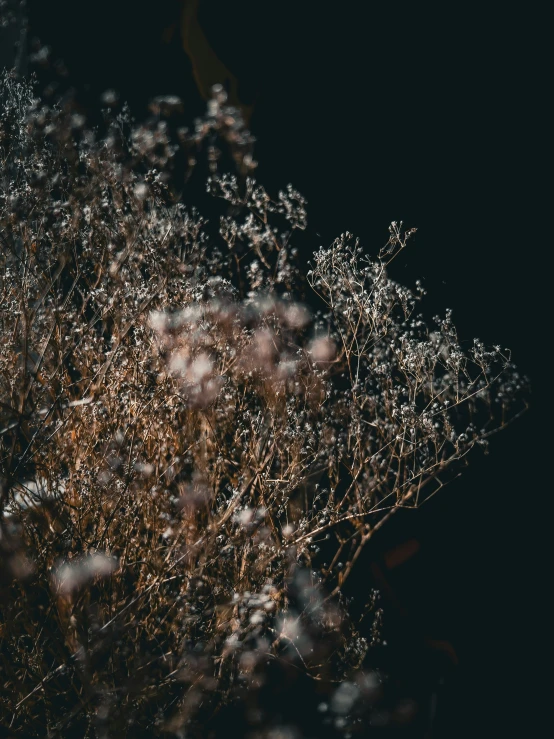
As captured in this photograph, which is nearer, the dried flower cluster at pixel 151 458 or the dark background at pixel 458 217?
the dried flower cluster at pixel 151 458

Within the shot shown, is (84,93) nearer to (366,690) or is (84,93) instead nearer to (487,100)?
(487,100)

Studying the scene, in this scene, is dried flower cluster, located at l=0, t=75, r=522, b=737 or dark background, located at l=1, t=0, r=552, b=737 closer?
dried flower cluster, located at l=0, t=75, r=522, b=737

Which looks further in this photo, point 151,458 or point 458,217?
point 458,217

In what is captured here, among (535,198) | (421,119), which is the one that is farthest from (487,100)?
(535,198)

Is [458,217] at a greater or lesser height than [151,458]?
greater
